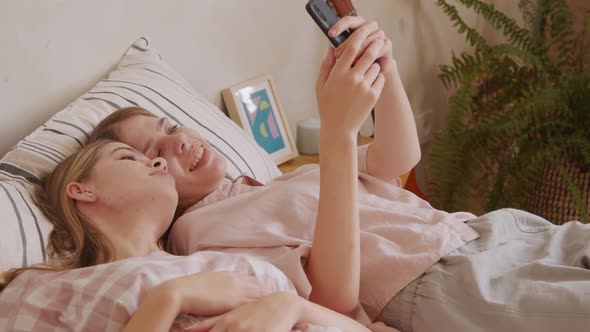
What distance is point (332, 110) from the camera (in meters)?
1.01

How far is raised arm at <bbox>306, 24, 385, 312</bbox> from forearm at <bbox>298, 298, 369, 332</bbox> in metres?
0.07

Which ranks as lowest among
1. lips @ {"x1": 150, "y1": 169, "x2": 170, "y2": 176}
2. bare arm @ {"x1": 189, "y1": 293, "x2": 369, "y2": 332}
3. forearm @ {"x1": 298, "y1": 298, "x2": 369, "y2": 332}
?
forearm @ {"x1": 298, "y1": 298, "x2": 369, "y2": 332}

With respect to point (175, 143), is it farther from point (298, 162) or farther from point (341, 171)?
point (298, 162)

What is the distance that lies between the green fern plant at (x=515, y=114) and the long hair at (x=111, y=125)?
1470 mm

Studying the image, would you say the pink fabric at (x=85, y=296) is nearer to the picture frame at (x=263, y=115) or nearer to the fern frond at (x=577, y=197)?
the picture frame at (x=263, y=115)

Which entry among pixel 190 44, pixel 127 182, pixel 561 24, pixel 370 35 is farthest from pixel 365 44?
pixel 561 24

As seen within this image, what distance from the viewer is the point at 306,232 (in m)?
1.16

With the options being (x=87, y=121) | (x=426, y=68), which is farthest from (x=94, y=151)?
(x=426, y=68)

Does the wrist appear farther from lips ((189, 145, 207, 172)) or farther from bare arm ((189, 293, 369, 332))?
lips ((189, 145, 207, 172))

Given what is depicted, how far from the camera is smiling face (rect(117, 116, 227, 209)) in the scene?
1.25 meters

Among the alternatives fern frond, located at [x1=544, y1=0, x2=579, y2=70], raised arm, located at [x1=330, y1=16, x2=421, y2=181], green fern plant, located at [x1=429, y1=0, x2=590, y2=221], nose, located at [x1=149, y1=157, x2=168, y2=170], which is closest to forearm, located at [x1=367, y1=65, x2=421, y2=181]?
raised arm, located at [x1=330, y1=16, x2=421, y2=181]

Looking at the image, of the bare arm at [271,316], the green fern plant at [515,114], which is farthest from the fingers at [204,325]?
the green fern plant at [515,114]

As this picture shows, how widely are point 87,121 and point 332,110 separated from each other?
551 millimetres

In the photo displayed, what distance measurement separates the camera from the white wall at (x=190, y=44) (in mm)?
1362
